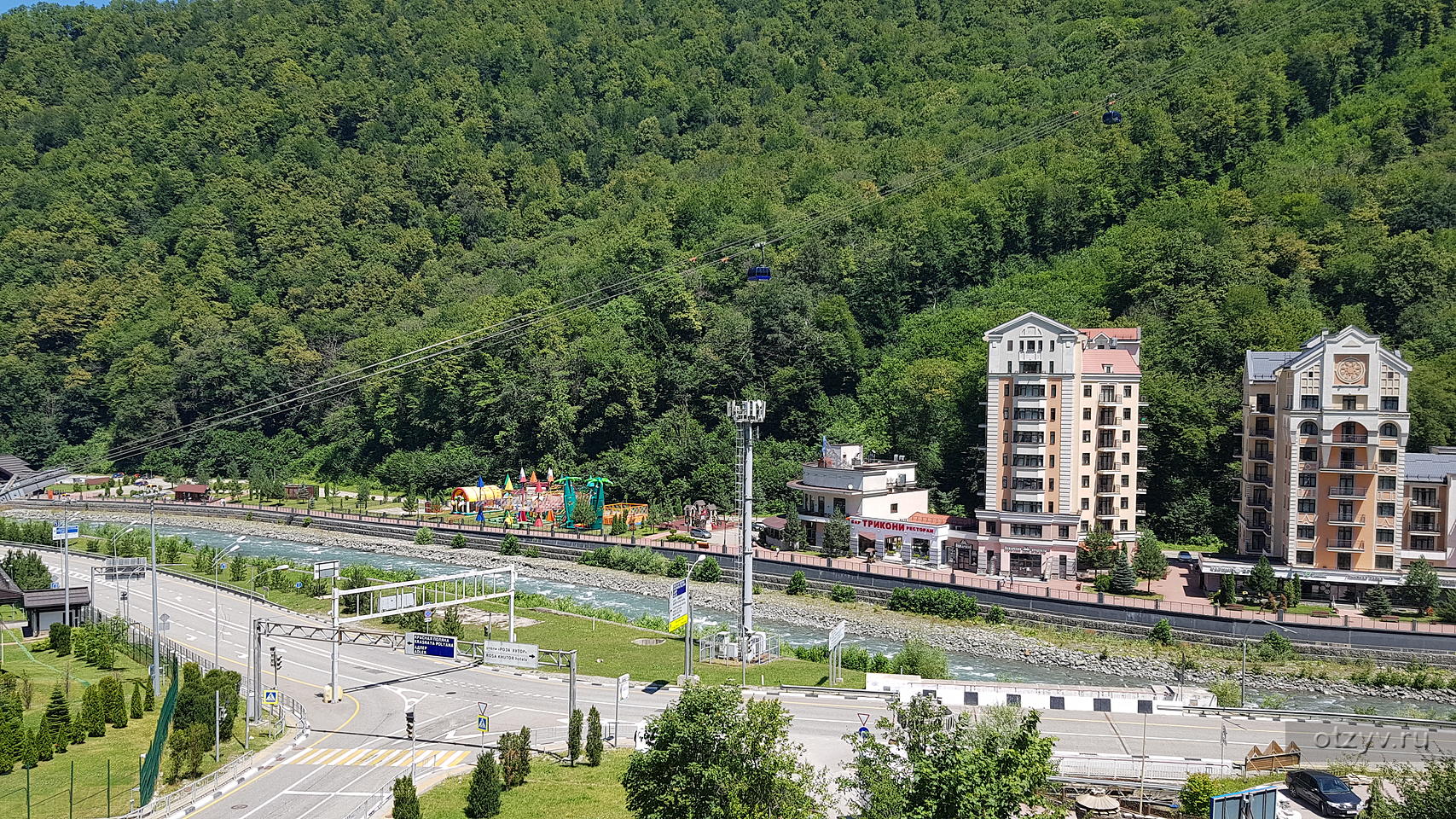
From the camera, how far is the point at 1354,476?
4919 cm

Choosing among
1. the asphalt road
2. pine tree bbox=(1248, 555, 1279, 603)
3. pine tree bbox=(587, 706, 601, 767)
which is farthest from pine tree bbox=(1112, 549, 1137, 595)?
pine tree bbox=(587, 706, 601, 767)

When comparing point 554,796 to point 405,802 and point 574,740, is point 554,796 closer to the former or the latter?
point 574,740

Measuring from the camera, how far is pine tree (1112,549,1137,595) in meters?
50.0

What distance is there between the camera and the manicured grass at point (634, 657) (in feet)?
126

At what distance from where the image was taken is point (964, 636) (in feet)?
156

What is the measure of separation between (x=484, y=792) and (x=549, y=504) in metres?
47.6

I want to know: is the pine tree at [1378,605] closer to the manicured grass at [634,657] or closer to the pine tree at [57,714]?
the manicured grass at [634,657]

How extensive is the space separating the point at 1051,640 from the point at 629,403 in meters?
41.2

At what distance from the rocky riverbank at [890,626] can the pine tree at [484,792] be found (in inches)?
970

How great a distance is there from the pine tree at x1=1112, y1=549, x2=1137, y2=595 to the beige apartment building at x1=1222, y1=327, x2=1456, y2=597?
3757mm

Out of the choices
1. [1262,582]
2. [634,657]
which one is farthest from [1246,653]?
[634,657]

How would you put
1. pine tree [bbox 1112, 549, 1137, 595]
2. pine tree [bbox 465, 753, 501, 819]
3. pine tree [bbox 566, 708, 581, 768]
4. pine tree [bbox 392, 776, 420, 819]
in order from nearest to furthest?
pine tree [bbox 392, 776, 420, 819]
pine tree [bbox 465, 753, 501, 819]
pine tree [bbox 566, 708, 581, 768]
pine tree [bbox 1112, 549, 1137, 595]

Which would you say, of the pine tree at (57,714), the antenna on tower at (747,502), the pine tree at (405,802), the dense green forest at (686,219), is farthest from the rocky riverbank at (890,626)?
the pine tree at (57,714)

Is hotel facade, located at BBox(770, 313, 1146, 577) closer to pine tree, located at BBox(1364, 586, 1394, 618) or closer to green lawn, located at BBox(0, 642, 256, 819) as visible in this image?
pine tree, located at BBox(1364, 586, 1394, 618)
